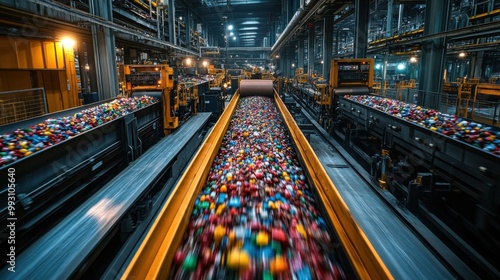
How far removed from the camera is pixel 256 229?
7.69ft

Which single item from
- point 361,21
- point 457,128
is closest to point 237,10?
point 361,21

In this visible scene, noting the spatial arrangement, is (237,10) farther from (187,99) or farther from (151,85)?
(151,85)

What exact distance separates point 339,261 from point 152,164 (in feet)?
14.3

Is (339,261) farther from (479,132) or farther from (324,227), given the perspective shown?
(479,132)

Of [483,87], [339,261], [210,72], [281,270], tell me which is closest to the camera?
[281,270]

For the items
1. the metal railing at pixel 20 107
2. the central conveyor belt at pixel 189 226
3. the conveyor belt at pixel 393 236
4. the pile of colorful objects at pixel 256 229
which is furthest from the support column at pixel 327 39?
the central conveyor belt at pixel 189 226

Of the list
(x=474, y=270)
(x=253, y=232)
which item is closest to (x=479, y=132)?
(x=474, y=270)

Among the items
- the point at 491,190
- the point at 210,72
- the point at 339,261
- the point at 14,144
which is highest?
the point at 210,72

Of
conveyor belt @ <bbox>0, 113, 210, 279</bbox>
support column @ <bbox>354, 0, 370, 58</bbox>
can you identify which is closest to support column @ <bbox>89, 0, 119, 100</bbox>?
conveyor belt @ <bbox>0, 113, 210, 279</bbox>

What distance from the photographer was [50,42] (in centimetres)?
938

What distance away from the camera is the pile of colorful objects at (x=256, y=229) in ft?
6.44

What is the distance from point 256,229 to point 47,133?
3.54 meters

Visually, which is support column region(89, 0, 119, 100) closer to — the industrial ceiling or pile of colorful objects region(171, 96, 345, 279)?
pile of colorful objects region(171, 96, 345, 279)

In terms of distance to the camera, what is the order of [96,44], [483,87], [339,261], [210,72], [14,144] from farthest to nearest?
[210,72] < [483,87] < [96,44] < [14,144] < [339,261]
